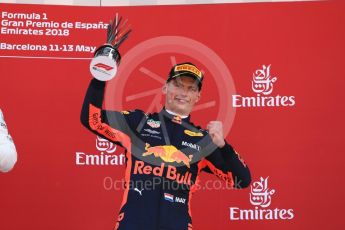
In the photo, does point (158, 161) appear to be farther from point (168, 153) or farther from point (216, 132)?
point (216, 132)

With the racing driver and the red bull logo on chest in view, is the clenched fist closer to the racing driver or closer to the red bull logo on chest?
the racing driver

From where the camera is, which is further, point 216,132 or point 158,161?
point 158,161

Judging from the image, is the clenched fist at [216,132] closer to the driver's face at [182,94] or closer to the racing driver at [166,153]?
the racing driver at [166,153]

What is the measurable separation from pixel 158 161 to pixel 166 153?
0.16 ft

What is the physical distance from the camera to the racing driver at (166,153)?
239 centimetres

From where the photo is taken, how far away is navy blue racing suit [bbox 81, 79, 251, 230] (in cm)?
239

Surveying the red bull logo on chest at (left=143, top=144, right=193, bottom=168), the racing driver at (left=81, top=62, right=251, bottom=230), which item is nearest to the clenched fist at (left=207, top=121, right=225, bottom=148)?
the racing driver at (left=81, top=62, right=251, bottom=230)

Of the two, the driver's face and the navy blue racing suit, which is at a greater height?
the driver's face

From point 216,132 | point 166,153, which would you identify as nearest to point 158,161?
point 166,153

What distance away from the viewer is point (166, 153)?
8.18 feet

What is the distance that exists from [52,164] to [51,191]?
0.13m

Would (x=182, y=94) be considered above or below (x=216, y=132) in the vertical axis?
above

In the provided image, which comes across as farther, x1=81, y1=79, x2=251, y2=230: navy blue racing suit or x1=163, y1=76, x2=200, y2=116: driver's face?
x1=163, y1=76, x2=200, y2=116: driver's face

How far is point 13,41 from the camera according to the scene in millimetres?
3340
